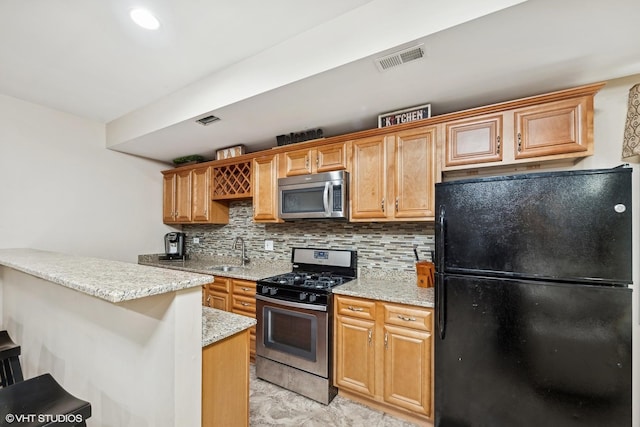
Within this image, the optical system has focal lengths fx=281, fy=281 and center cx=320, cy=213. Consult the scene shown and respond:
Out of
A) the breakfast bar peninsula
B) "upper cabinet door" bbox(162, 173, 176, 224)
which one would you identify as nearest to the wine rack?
"upper cabinet door" bbox(162, 173, 176, 224)

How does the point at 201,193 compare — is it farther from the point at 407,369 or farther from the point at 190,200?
the point at 407,369

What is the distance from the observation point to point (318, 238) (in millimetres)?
2998

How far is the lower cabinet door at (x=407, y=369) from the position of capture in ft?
6.13

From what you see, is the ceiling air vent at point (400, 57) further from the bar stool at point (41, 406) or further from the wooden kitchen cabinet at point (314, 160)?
the bar stool at point (41, 406)

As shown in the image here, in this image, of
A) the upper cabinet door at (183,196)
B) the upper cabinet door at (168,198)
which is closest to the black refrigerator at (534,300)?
the upper cabinet door at (183,196)

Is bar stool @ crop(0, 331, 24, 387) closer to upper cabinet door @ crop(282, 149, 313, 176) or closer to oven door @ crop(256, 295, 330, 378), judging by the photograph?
oven door @ crop(256, 295, 330, 378)

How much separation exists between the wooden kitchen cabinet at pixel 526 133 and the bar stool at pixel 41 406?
7.74 feet

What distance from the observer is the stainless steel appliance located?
7.18ft

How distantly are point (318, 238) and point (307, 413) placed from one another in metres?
1.52

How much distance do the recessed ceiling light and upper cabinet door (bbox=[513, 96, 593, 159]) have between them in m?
2.34

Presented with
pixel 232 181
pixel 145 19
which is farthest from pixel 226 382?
pixel 232 181

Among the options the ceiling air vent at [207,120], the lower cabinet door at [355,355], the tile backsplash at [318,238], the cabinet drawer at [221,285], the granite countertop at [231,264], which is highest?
the ceiling air vent at [207,120]

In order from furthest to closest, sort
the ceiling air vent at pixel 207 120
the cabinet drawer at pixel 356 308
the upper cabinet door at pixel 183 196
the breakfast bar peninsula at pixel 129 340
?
the upper cabinet door at pixel 183 196
the ceiling air vent at pixel 207 120
the cabinet drawer at pixel 356 308
the breakfast bar peninsula at pixel 129 340

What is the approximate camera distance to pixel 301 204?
2680mm
